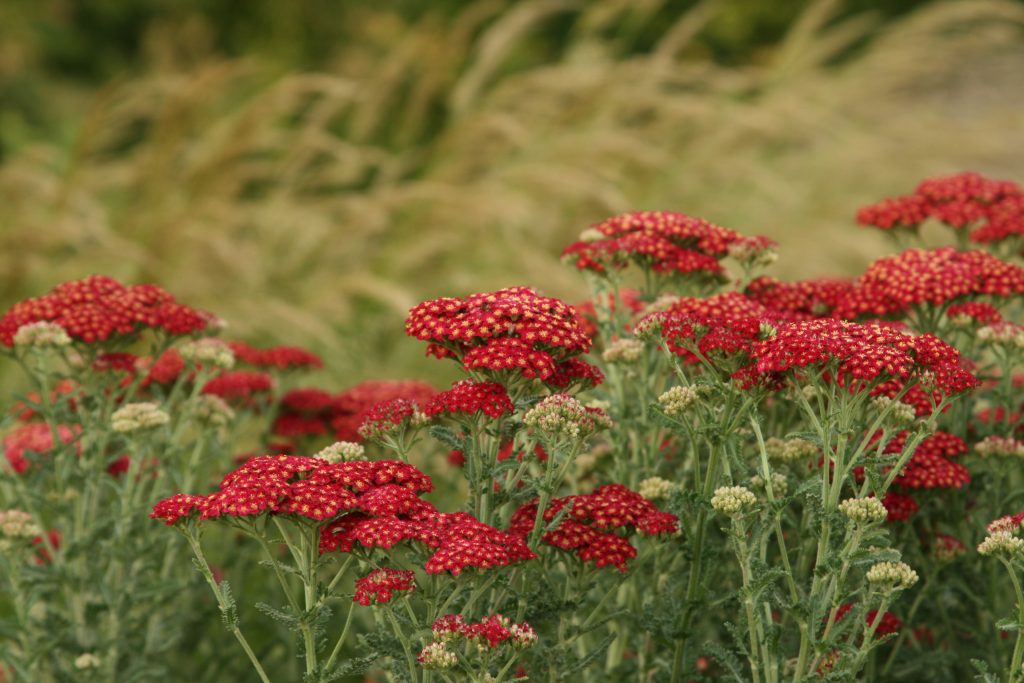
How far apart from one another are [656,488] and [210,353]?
1678 mm

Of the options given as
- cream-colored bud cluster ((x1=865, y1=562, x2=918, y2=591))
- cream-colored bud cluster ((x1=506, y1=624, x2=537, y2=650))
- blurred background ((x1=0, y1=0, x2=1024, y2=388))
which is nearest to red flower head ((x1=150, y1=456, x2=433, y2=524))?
cream-colored bud cluster ((x1=506, y1=624, x2=537, y2=650))

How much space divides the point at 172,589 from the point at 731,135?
652 centimetres

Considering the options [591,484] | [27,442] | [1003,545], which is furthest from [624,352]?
[27,442]

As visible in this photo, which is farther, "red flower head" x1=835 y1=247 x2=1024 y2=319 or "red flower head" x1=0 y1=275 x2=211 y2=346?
"red flower head" x1=0 y1=275 x2=211 y2=346

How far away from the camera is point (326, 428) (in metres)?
5.12

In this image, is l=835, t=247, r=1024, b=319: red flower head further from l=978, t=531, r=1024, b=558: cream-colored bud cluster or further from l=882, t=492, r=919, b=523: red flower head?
l=978, t=531, r=1024, b=558: cream-colored bud cluster

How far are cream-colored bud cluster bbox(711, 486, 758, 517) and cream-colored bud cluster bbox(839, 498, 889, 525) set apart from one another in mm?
225

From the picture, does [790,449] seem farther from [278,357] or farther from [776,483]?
[278,357]

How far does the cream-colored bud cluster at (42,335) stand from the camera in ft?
13.2

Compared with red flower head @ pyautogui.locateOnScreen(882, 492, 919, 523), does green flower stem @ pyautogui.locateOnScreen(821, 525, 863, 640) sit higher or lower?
lower

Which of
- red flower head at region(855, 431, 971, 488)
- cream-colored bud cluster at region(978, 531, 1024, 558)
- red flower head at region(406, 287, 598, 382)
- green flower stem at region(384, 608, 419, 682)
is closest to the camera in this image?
green flower stem at region(384, 608, 419, 682)

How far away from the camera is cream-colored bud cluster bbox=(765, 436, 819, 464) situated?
3.66 meters

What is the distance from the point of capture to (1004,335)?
3.96 metres

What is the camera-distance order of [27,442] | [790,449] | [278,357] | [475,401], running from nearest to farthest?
[475,401] → [790,449] → [27,442] → [278,357]
